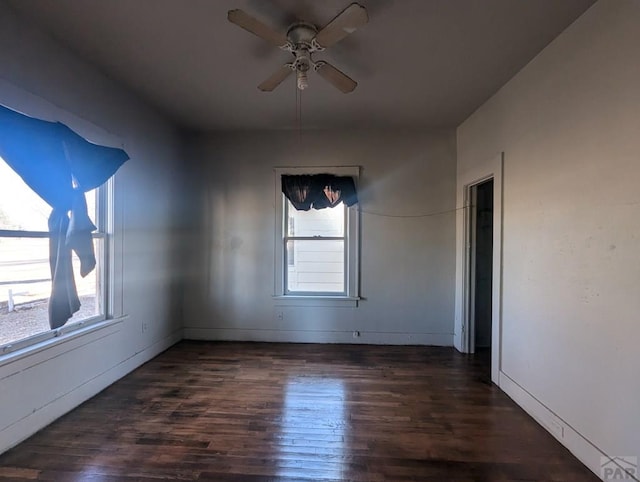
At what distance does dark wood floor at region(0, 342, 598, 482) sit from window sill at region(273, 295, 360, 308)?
94 cm

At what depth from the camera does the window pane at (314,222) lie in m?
4.44

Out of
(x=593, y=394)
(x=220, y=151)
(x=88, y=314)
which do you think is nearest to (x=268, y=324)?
(x=88, y=314)

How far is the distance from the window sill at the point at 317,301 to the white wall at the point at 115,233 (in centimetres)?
135

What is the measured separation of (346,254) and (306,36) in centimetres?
267

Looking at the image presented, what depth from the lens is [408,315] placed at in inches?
170

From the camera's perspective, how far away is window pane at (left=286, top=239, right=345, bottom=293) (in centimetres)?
445

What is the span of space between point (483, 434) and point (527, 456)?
0.29m

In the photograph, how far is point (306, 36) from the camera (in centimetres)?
224

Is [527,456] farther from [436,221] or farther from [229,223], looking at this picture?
[229,223]

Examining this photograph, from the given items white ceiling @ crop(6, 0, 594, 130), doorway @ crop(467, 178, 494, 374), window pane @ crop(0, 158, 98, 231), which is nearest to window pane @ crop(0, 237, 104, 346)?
window pane @ crop(0, 158, 98, 231)

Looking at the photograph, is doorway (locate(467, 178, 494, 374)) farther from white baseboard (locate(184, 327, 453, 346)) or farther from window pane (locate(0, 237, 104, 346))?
window pane (locate(0, 237, 104, 346))

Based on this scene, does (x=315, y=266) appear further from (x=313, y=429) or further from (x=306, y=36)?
(x=306, y=36)

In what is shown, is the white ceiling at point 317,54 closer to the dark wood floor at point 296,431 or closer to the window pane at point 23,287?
the window pane at point 23,287

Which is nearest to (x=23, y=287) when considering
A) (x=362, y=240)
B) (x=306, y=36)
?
(x=306, y=36)
